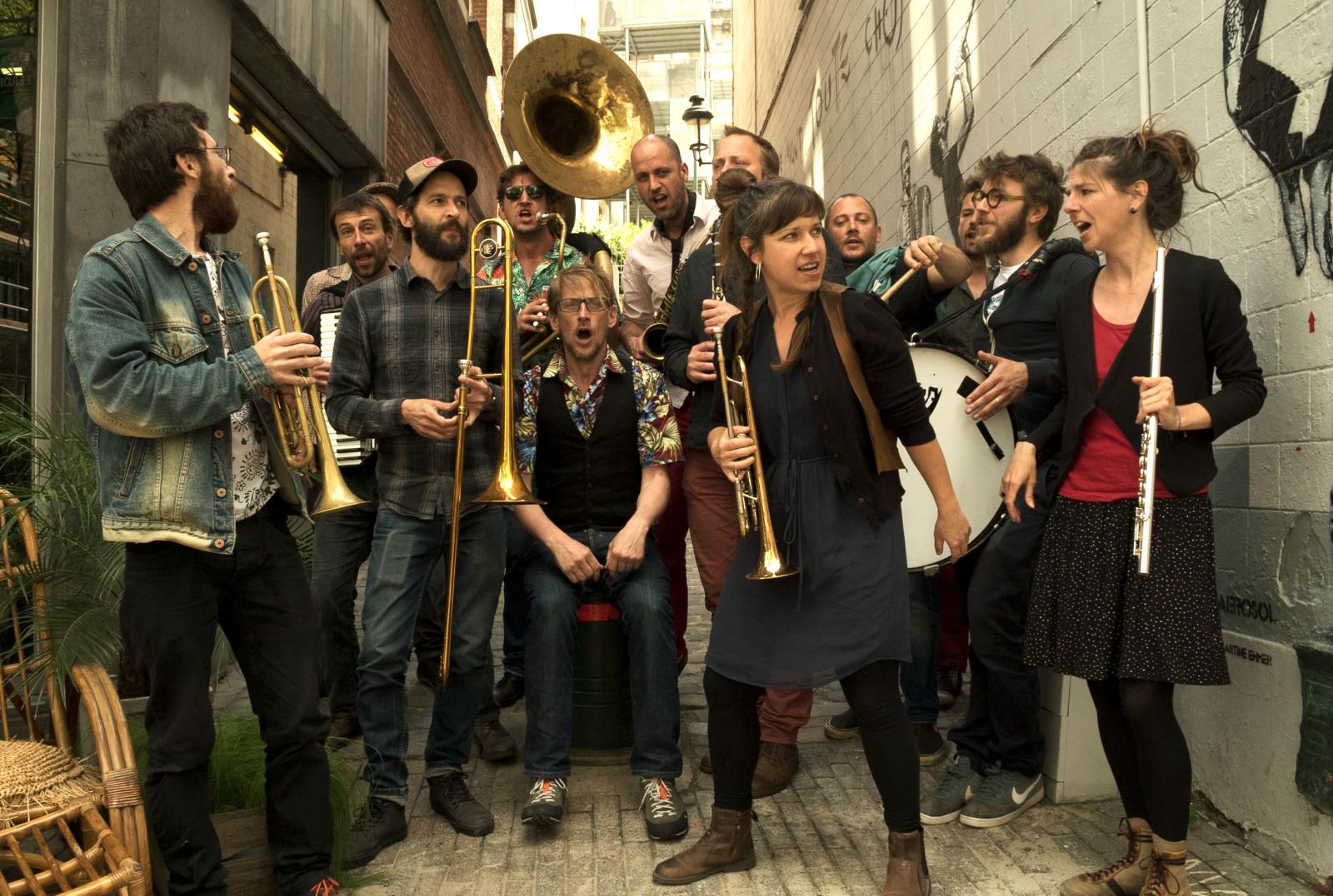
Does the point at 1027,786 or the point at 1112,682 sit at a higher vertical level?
the point at 1112,682

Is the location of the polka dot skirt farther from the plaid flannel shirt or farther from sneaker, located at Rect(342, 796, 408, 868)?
A: sneaker, located at Rect(342, 796, 408, 868)

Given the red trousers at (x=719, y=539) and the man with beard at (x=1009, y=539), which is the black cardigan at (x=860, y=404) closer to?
the man with beard at (x=1009, y=539)

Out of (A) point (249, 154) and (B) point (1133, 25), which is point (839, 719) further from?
(A) point (249, 154)

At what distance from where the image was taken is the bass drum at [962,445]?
3699 millimetres

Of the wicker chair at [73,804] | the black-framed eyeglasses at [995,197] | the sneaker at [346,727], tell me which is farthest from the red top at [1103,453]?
the sneaker at [346,727]

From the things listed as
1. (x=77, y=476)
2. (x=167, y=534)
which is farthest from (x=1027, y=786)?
(x=77, y=476)

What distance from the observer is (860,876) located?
3.27m

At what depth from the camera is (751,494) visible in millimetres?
3205

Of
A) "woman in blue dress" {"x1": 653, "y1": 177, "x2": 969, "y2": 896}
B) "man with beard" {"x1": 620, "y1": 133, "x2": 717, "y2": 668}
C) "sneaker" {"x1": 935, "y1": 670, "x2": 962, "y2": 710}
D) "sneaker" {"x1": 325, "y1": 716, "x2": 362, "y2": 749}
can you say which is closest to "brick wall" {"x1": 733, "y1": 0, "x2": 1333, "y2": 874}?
"woman in blue dress" {"x1": 653, "y1": 177, "x2": 969, "y2": 896}

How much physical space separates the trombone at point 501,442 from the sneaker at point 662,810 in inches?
29.8

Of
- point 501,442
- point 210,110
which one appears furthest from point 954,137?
point 210,110

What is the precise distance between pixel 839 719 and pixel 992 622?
1.19 meters

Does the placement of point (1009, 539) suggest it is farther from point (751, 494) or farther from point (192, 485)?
point (192, 485)

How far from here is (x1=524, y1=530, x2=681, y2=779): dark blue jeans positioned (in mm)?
3744
